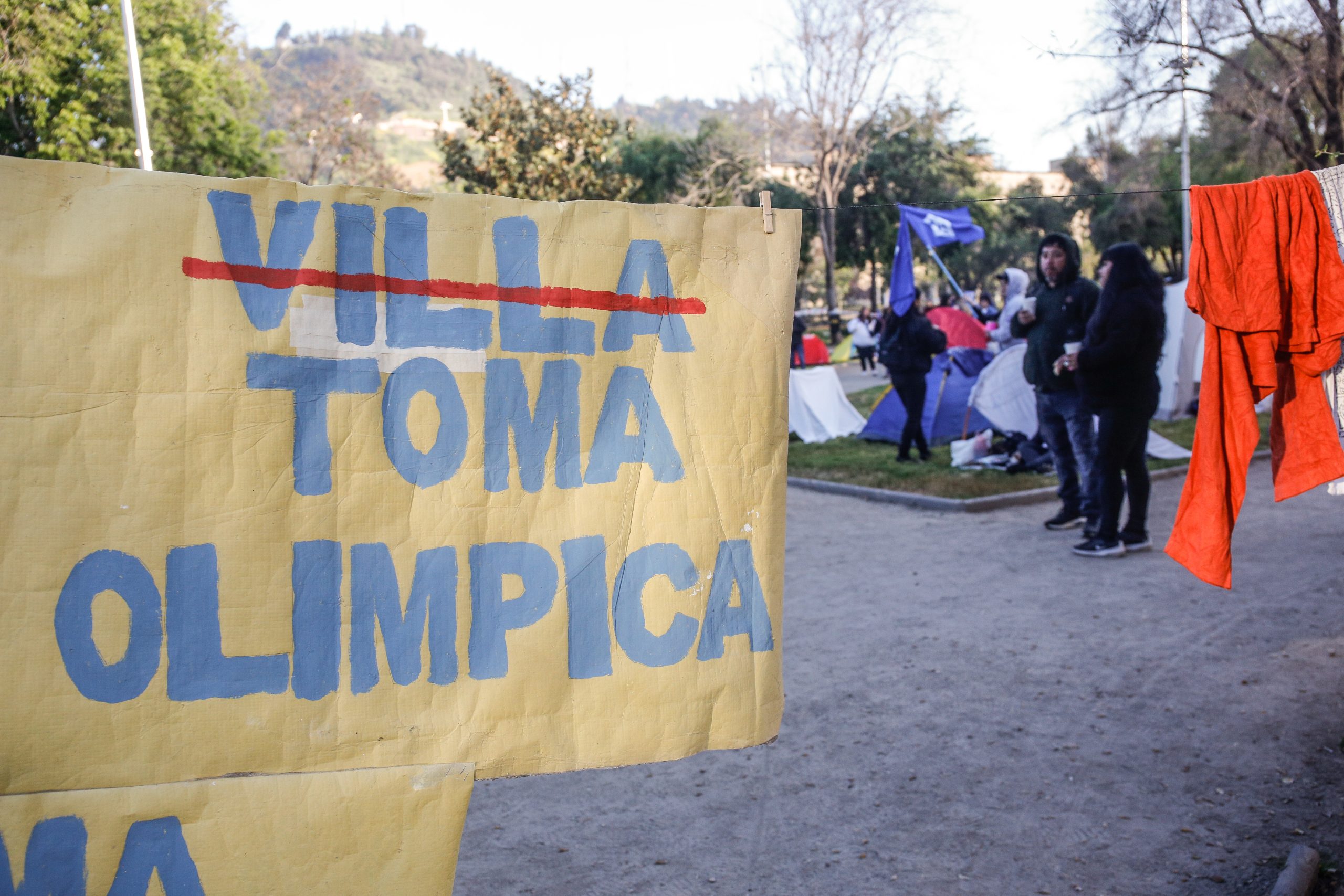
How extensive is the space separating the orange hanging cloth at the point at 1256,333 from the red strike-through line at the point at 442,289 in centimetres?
174

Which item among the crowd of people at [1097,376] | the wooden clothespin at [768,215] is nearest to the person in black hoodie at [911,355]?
the crowd of people at [1097,376]

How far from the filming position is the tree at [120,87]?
12.9m

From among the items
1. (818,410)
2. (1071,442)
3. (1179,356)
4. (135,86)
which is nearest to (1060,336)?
(1071,442)

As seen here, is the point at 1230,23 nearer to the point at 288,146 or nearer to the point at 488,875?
the point at 488,875

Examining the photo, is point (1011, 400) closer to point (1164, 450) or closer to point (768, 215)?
point (1164, 450)

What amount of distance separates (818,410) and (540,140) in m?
15.0

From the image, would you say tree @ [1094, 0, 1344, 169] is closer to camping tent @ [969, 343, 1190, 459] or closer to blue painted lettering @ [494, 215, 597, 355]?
camping tent @ [969, 343, 1190, 459]

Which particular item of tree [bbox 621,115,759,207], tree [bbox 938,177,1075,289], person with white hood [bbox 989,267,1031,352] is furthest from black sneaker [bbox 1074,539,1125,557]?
tree [bbox 938,177,1075,289]

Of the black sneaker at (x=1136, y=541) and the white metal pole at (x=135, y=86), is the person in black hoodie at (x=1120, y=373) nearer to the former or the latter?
the black sneaker at (x=1136, y=541)

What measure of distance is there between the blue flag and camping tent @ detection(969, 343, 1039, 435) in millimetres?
1073

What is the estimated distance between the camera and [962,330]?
11.3 metres

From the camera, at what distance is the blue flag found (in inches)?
398

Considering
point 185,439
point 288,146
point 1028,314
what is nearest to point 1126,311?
point 1028,314

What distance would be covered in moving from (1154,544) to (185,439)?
648 centimetres
